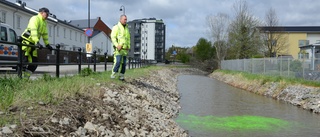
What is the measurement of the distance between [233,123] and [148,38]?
102m

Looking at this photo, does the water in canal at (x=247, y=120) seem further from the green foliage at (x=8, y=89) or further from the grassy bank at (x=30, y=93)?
the green foliage at (x=8, y=89)

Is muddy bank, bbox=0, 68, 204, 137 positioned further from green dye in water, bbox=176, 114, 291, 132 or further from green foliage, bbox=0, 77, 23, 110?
green dye in water, bbox=176, 114, 291, 132

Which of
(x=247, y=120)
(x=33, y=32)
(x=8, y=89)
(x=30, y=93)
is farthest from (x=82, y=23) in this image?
(x=30, y=93)

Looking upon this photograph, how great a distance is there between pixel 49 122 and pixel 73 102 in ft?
4.37

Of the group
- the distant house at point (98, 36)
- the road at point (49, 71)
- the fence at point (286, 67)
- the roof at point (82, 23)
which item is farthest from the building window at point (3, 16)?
the roof at point (82, 23)

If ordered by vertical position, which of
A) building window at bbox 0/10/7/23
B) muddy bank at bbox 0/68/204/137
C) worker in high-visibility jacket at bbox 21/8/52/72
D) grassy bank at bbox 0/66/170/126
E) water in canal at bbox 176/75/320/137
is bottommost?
water in canal at bbox 176/75/320/137

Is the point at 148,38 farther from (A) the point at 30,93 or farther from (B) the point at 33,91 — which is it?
(A) the point at 30,93

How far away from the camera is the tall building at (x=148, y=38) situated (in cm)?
10931

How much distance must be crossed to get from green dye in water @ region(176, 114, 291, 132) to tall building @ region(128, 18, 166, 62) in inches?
3885

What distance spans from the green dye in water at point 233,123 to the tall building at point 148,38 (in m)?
98.7

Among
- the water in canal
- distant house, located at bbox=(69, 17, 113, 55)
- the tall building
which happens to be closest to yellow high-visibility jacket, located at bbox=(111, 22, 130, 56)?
the water in canal

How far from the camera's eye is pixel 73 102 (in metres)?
5.44

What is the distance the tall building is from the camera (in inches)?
4304

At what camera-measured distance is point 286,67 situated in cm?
1970
